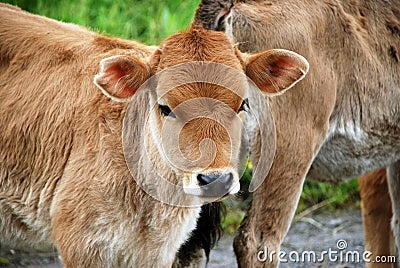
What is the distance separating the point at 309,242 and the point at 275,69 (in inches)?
149

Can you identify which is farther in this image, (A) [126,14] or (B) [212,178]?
(A) [126,14]

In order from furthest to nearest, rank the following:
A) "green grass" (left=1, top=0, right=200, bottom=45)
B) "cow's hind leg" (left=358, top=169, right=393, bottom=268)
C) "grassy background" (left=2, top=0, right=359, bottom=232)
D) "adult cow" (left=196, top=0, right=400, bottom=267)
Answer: "green grass" (left=1, top=0, right=200, bottom=45)
"grassy background" (left=2, top=0, right=359, bottom=232)
"cow's hind leg" (left=358, top=169, right=393, bottom=268)
"adult cow" (left=196, top=0, right=400, bottom=267)

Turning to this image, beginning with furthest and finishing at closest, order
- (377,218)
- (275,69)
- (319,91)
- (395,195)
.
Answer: (377,218), (395,195), (319,91), (275,69)

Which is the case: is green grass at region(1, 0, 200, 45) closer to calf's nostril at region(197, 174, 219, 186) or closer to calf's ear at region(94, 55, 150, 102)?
calf's ear at region(94, 55, 150, 102)

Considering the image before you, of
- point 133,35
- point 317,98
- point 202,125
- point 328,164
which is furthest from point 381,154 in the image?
point 133,35

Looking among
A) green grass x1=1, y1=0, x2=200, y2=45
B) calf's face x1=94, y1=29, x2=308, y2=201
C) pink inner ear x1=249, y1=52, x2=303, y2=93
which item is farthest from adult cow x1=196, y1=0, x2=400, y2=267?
green grass x1=1, y1=0, x2=200, y2=45

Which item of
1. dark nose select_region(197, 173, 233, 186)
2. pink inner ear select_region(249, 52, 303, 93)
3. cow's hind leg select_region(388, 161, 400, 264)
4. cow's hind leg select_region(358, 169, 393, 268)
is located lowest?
cow's hind leg select_region(358, 169, 393, 268)

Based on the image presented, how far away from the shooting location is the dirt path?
319 inches

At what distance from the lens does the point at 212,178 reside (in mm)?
4672

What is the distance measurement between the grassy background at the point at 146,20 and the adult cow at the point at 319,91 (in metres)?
2.51

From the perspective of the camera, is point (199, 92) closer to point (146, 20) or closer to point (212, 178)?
point (212, 178)

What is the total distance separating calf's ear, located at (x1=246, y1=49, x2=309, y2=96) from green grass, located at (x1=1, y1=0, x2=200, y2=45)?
173 inches

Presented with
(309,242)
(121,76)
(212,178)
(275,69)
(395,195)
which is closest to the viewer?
(212,178)

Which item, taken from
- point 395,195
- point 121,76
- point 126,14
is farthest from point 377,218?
point 126,14
